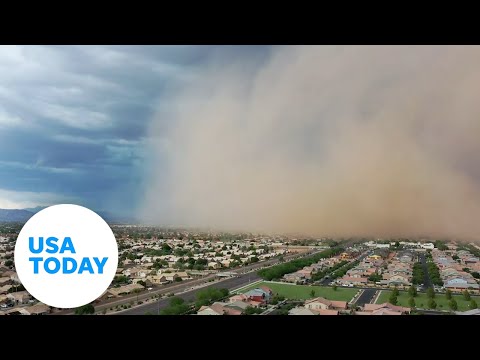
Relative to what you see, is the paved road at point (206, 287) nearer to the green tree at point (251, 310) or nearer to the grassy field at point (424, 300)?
the green tree at point (251, 310)

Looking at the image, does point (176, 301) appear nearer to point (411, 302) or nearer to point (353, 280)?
point (353, 280)

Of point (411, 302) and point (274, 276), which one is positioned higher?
point (274, 276)

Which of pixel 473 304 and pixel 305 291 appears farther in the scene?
pixel 305 291

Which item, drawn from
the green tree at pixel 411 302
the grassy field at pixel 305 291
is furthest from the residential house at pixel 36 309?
the green tree at pixel 411 302

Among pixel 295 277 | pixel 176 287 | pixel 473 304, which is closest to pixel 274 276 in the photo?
pixel 295 277
